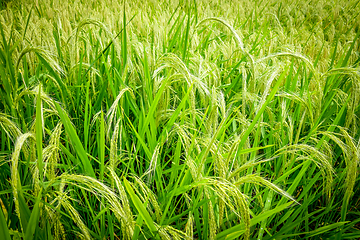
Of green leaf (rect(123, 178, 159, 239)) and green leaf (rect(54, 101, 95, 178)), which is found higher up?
green leaf (rect(54, 101, 95, 178))

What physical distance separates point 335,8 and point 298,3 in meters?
0.73

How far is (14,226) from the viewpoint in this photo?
0.67m

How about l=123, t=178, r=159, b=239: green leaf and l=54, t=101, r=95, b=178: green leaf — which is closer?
l=123, t=178, r=159, b=239: green leaf

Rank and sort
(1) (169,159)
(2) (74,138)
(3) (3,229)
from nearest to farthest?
1. (3) (3,229)
2. (2) (74,138)
3. (1) (169,159)

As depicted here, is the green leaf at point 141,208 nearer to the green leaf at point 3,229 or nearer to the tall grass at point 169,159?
the tall grass at point 169,159

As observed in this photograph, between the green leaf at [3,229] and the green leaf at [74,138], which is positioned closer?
the green leaf at [3,229]

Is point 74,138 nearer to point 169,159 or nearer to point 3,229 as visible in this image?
point 3,229

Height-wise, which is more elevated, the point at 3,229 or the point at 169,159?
the point at 3,229

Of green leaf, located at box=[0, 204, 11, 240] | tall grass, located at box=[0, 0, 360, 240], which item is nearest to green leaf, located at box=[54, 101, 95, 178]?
tall grass, located at box=[0, 0, 360, 240]

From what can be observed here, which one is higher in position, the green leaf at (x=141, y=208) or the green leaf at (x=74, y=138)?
the green leaf at (x=74, y=138)

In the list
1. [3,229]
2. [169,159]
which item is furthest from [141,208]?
[169,159]

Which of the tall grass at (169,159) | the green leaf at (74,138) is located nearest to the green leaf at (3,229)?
the tall grass at (169,159)

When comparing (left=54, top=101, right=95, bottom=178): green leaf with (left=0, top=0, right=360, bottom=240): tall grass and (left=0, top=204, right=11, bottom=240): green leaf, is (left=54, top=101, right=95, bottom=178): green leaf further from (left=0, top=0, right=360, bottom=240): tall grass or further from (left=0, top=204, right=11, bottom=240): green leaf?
(left=0, top=204, right=11, bottom=240): green leaf

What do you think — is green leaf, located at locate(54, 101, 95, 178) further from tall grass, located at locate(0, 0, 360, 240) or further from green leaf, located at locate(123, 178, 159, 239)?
green leaf, located at locate(123, 178, 159, 239)
